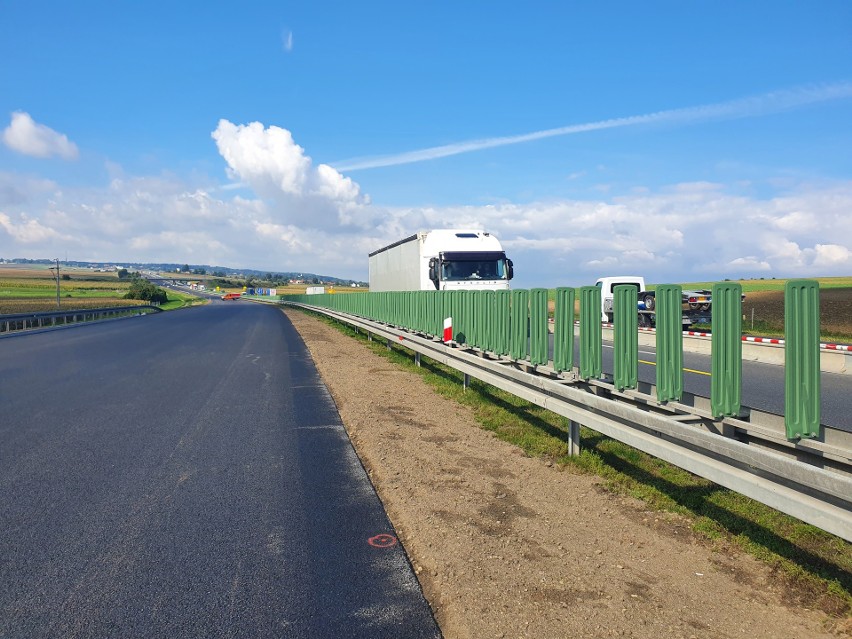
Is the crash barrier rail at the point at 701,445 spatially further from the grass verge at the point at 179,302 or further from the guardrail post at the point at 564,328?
the grass verge at the point at 179,302

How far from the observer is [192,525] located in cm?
523

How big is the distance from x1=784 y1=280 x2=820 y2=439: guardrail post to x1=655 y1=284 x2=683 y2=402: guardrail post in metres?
1.13

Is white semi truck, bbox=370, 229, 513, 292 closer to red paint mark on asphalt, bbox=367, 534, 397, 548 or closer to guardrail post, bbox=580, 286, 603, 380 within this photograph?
guardrail post, bbox=580, 286, 603, 380

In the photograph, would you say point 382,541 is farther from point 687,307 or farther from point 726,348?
point 687,307

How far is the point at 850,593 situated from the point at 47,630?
4476 mm

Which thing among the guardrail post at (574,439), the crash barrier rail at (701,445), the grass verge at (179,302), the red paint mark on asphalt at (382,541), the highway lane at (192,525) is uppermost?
the grass verge at (179,302)

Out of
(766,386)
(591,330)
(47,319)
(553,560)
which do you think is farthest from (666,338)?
(47,319)

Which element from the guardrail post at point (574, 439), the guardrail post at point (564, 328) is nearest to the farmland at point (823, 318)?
the guardrail post at point (564, 328)

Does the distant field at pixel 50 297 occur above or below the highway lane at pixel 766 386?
above

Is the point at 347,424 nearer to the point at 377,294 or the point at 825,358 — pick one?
the point at 825,358

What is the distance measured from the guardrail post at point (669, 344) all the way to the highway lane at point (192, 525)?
256cm

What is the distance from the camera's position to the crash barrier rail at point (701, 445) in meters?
3.66

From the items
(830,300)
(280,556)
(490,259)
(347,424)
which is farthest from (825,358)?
(830,300)

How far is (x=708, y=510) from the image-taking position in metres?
5.48
